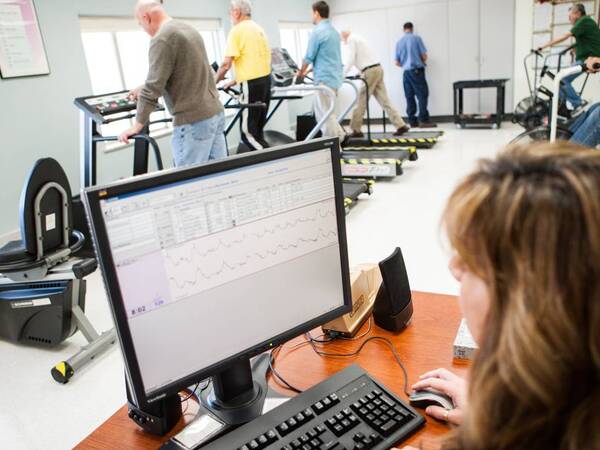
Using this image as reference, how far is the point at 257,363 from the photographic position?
50.4 inches

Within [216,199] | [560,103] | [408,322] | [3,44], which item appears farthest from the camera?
[560,103]

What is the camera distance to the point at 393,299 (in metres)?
1.30

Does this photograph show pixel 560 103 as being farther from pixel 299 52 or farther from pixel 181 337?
pixel 181 337

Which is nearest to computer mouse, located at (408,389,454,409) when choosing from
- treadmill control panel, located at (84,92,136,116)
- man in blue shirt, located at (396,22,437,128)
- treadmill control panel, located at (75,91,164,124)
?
treadmill control panel, located at (75,91,164,124)

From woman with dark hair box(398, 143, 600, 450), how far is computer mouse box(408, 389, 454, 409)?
1.39ft

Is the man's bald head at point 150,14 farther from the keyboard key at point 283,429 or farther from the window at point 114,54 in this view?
the keyboard key at point 283,429

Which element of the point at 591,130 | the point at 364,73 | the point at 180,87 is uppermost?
the point at 180,87

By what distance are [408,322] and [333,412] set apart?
1.41ft

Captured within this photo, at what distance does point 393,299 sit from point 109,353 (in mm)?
1953

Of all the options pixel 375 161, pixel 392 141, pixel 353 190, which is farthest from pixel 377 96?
pixel 353 190

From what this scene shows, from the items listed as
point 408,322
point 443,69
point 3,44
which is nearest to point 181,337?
point 408,322

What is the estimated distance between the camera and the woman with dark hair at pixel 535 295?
54 centimetres

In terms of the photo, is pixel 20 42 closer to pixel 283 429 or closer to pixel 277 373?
pixel 277 373

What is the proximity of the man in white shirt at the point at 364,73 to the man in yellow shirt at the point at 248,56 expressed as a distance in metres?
2.14
